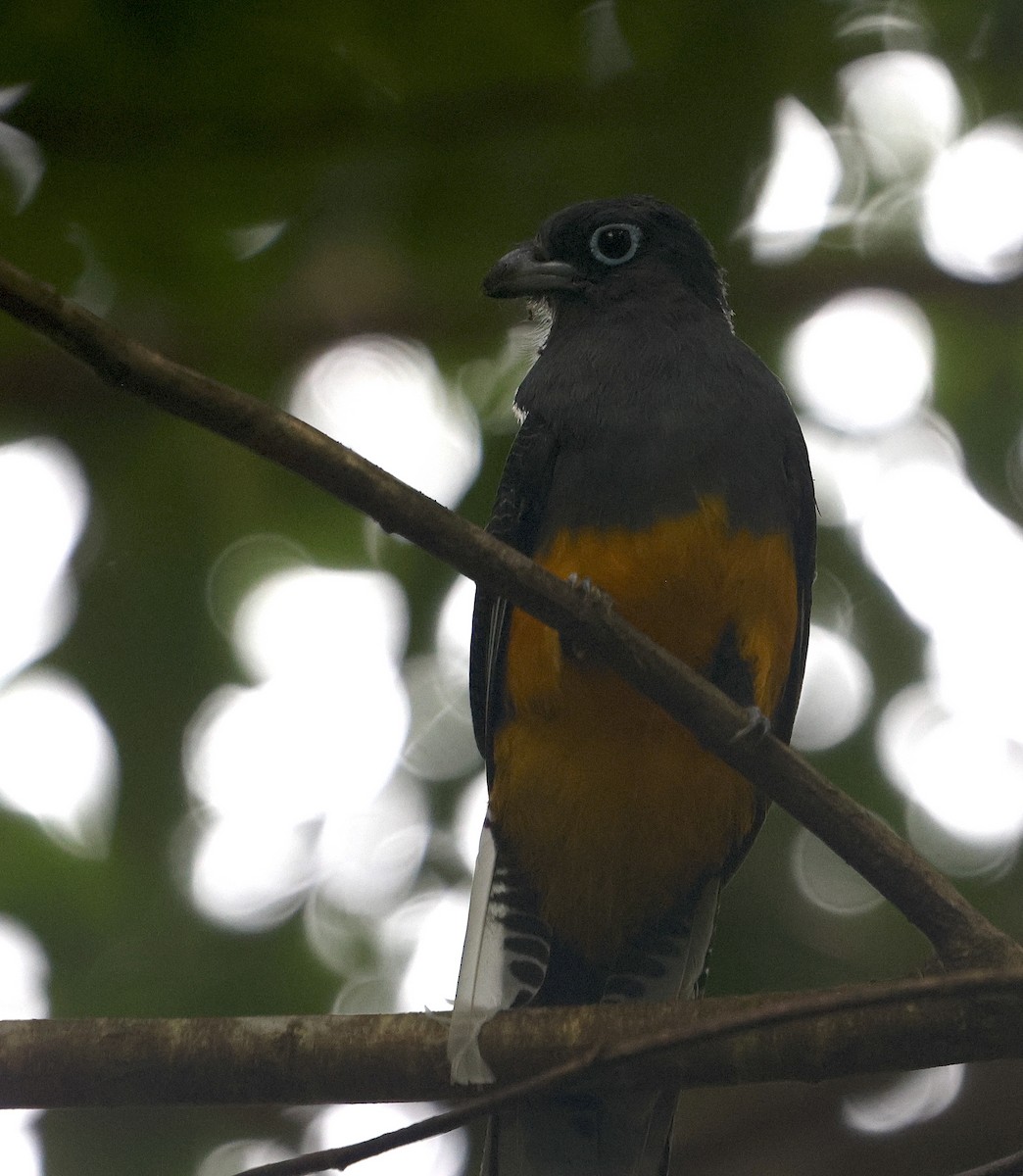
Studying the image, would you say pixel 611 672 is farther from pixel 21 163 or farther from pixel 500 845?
pixel 21 163

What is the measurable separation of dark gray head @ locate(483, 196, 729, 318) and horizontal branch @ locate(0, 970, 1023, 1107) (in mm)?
2262

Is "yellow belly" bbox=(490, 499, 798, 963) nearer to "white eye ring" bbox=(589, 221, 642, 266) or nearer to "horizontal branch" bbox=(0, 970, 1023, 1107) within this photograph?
"horizontal branch" bbox=(0, 970, 1023, 1107)

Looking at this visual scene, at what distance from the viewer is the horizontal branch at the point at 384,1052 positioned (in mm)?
2863

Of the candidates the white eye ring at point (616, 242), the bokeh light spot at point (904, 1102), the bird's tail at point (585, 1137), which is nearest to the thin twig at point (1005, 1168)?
the bird's tail at point (585, 1137)

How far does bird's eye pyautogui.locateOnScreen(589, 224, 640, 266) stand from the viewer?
4.69 meters

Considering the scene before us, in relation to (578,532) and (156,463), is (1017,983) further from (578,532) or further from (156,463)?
(156,463)

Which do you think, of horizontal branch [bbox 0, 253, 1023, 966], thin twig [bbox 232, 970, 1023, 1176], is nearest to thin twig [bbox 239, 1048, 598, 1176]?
thin twig [bbox 232, 970, 1023, 1176]

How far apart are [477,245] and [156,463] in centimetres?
135

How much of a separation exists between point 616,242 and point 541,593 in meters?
2.18

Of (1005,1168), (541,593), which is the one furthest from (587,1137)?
(541,593)

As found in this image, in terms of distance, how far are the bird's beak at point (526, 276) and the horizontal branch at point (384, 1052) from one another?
2223 mm

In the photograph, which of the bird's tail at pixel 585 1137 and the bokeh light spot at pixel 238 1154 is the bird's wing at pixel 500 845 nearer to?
the bird's tail at pixel 585 1137

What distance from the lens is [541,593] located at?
2.81 meters

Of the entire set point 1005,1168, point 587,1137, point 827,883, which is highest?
point 827,883
